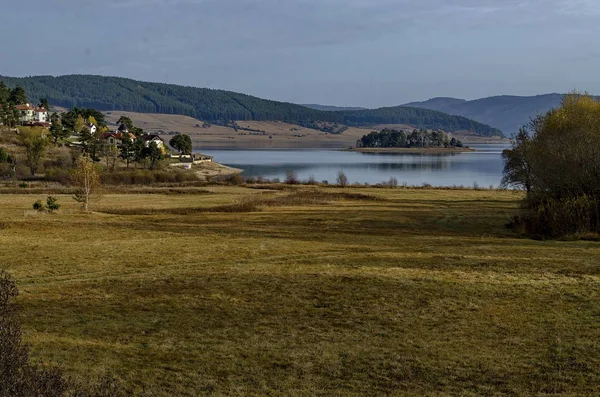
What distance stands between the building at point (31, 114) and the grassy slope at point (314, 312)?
116 m

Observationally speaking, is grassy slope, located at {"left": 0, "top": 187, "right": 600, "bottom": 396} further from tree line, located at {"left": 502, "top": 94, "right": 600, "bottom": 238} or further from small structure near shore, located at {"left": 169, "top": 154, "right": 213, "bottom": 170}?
small structure near shore, located at {"left": 169, "top": 154, "right": 213, "bottom": 170}

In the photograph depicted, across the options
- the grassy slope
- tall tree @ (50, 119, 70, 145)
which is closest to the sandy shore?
tall tree @ (50, 119, 70, 145)

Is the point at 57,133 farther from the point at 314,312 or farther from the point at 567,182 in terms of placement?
the point at 314,312

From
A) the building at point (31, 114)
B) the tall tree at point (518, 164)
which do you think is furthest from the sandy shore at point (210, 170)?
the tall tree at point (518, 164)

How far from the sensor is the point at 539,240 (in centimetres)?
3403

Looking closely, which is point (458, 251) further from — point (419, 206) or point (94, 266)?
point (419, 206)

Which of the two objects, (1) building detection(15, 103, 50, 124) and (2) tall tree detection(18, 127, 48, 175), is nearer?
(2) tall tree detection(18, 127, 48, 175)

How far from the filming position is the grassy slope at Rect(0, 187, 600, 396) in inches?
494

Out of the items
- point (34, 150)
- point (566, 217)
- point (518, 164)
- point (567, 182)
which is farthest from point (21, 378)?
point (34, 150)

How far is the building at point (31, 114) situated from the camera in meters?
138

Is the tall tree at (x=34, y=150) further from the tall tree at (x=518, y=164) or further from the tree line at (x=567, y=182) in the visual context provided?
the tree line at (x=567, y=182)

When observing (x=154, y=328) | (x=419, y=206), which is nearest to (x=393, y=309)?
(x=154, y=328)

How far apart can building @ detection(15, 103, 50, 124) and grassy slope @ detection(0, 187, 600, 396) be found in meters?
116

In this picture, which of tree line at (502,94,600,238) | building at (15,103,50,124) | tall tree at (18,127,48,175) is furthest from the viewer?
building at (15,103,50,124)
